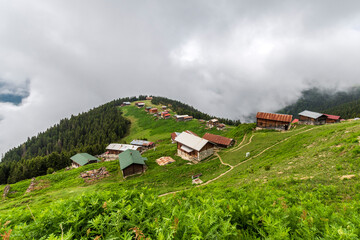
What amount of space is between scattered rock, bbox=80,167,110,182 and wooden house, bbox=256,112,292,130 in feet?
162

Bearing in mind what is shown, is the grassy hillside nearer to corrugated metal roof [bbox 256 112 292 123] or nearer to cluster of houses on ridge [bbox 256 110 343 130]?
corrugated metal roof [bbox 256 112 292 123]

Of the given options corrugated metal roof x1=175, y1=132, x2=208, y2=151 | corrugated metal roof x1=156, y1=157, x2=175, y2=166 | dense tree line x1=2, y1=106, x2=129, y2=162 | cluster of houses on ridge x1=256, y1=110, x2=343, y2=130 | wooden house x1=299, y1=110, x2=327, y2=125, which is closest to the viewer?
corrugated metal roof x1=175, y1=132, x2=208, y2=151

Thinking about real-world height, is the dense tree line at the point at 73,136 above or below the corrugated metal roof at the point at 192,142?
above

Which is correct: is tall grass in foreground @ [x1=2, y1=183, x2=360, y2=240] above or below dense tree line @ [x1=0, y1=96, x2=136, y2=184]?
below

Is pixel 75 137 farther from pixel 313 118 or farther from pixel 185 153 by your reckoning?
pixel 313 118

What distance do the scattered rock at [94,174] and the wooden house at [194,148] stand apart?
21734 millimetres

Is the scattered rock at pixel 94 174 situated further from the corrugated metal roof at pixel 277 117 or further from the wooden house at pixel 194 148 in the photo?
the corrugated metal roof at pixel 277 117

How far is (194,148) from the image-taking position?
4238 cm

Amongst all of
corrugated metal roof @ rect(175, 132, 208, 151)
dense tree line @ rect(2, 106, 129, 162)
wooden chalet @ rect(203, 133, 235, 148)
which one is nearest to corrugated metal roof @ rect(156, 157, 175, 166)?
corrugated metal roof @ rect(175, 132, 208, 151)

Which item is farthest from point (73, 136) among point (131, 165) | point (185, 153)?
point (185, 153)

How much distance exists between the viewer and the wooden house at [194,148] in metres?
42.3

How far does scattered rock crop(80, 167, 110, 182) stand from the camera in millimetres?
39625

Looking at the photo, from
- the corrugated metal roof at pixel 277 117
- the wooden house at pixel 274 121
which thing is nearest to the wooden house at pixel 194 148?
the wooden house at pixel 274 121

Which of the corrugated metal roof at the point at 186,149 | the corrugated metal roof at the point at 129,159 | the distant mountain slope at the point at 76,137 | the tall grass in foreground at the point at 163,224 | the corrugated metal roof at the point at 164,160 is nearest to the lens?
the tall grass in foreground at the point at 163,224
